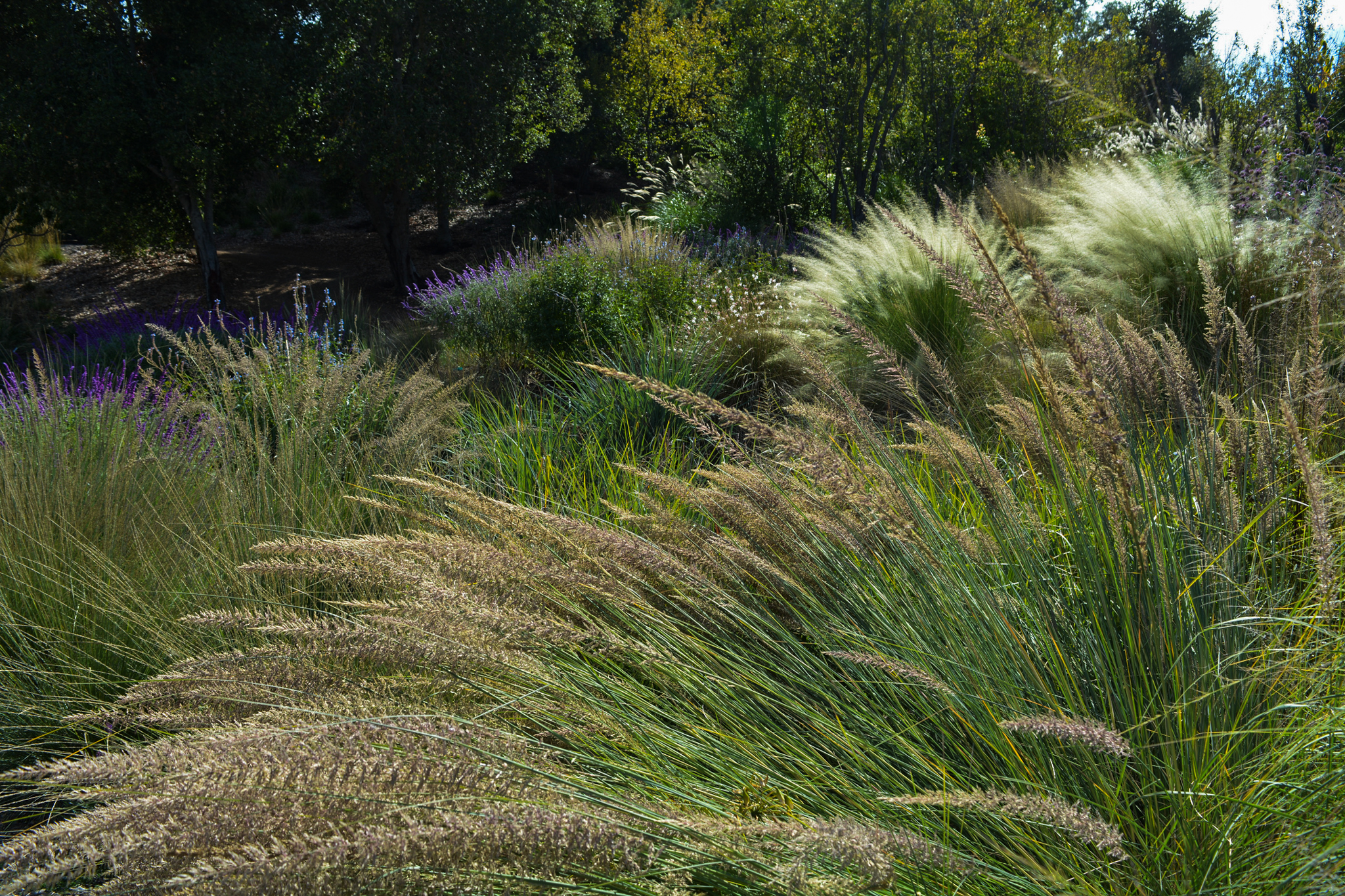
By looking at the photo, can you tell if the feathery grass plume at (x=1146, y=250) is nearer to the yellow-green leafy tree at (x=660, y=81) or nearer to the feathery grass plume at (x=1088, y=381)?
the feathery grass plume at (x=1088, y=381)

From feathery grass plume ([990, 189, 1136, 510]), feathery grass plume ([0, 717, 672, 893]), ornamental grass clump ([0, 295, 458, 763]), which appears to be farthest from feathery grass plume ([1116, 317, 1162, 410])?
ornamental grass clump ([0, 295, 458, 763])

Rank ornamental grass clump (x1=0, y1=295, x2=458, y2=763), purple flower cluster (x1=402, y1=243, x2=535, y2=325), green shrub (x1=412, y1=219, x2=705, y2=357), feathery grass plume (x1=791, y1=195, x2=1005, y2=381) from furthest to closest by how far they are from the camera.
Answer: purple flower cluster (x1=402, y1=243, x2=535, y2=325) < green shrub (x1=412, y1=219, x2=705, y2=357) < feathery grass plume (x1=791, y1=195, x2=1005, y2=381) < ornamental grass clump (x1=0, y1=295, x2=458, y2=763)

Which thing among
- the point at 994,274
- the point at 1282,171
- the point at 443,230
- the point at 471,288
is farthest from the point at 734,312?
the point at 443,230

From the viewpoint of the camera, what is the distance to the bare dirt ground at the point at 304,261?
670 inches

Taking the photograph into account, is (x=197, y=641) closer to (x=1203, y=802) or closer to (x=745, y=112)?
(x=1203, y=802)

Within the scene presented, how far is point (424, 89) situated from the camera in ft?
48.6

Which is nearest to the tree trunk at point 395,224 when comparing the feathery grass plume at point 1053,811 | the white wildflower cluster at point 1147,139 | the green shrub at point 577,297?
the green shrub at point 577,297

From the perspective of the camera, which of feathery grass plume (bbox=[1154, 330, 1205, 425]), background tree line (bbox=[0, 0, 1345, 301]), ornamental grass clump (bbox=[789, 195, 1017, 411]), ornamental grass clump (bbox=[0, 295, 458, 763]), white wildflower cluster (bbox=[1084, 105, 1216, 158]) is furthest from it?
background tree line (bbox=[0, 0, 1345, 301])

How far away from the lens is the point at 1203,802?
1.22 meters

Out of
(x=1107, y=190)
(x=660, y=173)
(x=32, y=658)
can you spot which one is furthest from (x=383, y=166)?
(x=32, y=658)

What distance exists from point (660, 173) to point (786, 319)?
12.7 metres

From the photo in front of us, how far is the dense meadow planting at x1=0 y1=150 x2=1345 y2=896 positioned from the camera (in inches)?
40.8

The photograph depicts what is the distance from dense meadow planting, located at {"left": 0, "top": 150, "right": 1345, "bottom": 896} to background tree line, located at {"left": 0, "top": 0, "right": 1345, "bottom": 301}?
958 cm

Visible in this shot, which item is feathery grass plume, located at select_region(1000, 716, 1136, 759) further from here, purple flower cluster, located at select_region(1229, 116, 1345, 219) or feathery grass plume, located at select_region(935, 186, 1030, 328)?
purple flower cluster, located at select_region(1229, 116, 1345, 219)
